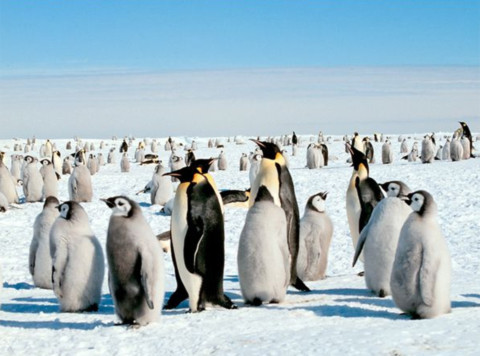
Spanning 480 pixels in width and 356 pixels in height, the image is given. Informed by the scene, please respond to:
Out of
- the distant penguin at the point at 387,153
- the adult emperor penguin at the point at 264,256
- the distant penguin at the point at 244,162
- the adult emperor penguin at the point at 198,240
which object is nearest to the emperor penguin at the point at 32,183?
the distant penguin at the point at 244,162

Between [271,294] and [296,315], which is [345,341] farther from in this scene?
[271,294]

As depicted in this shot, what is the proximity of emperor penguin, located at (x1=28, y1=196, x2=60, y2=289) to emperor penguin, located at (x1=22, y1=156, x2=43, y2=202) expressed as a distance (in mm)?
9121

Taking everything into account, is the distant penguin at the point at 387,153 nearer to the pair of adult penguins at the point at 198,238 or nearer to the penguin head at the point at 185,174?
the pair of adult penguins at the point at 198,238

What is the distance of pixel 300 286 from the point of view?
21.7 feet

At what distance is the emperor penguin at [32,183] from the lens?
16031mm

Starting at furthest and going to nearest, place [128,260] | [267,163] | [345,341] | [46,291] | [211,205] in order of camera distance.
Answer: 1. [46,291]
2. [267,163]
3. [211,205]
4. [128,260]
5. [345,341]

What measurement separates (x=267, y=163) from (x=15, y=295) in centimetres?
278

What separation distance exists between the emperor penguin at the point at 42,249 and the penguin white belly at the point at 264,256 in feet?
7.37

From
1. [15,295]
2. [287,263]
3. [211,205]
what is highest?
[211,205]

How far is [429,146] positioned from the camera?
77.3 ft

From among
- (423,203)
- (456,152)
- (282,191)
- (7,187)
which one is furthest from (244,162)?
(423,203)

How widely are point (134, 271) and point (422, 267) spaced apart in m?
2.04

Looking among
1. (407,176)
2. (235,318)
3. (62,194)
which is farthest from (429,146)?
(235,318)

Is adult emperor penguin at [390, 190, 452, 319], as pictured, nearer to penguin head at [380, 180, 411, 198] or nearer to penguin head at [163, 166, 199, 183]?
penguin head at [380, 180, 411, 198]
